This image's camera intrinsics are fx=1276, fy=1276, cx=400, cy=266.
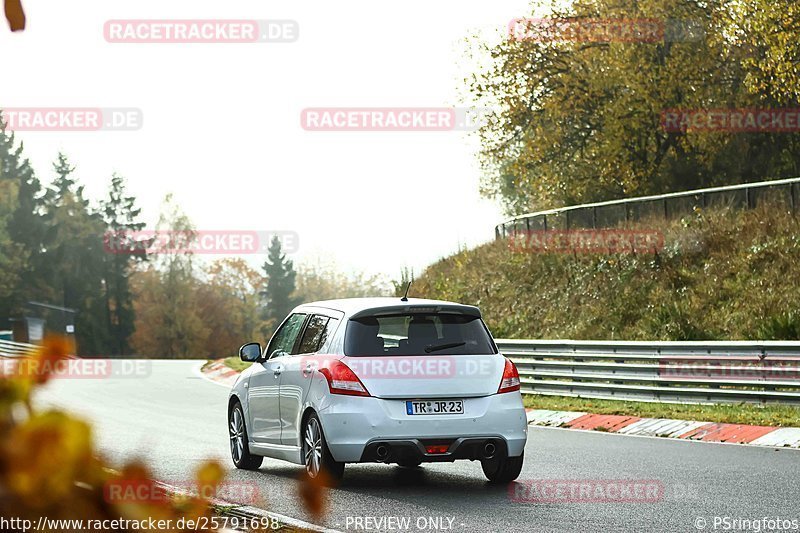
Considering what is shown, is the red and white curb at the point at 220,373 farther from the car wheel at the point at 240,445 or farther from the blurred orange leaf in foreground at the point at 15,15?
the blurred orange leaf in foreground at the point at 15,15

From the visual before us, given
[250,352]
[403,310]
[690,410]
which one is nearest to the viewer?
[403,310]

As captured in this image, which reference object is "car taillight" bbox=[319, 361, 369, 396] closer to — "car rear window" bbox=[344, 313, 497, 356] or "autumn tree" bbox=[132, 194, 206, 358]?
"car rear window" bbox=[344, 313, 497, 356]

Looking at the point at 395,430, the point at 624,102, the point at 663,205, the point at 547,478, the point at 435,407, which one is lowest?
the point at 547,478

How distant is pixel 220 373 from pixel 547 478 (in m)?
25.5

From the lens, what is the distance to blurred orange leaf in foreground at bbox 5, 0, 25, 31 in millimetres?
1850

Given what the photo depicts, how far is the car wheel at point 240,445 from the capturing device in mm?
13281

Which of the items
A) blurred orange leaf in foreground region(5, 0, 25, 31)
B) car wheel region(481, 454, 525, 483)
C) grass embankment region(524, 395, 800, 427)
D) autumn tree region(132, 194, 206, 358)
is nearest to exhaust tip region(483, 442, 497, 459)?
car wheel region(481, 454, 525, 483)

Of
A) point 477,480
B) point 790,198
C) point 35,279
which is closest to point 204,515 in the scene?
point 477,480

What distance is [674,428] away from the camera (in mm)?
16594

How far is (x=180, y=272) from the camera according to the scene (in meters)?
106

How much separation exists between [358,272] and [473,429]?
13067 cm

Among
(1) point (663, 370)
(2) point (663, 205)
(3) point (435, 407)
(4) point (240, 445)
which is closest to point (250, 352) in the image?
(4) point (240, 445)

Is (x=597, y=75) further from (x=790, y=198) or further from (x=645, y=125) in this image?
(x=790, y=198)

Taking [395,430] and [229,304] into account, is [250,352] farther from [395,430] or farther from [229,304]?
[229,304]
